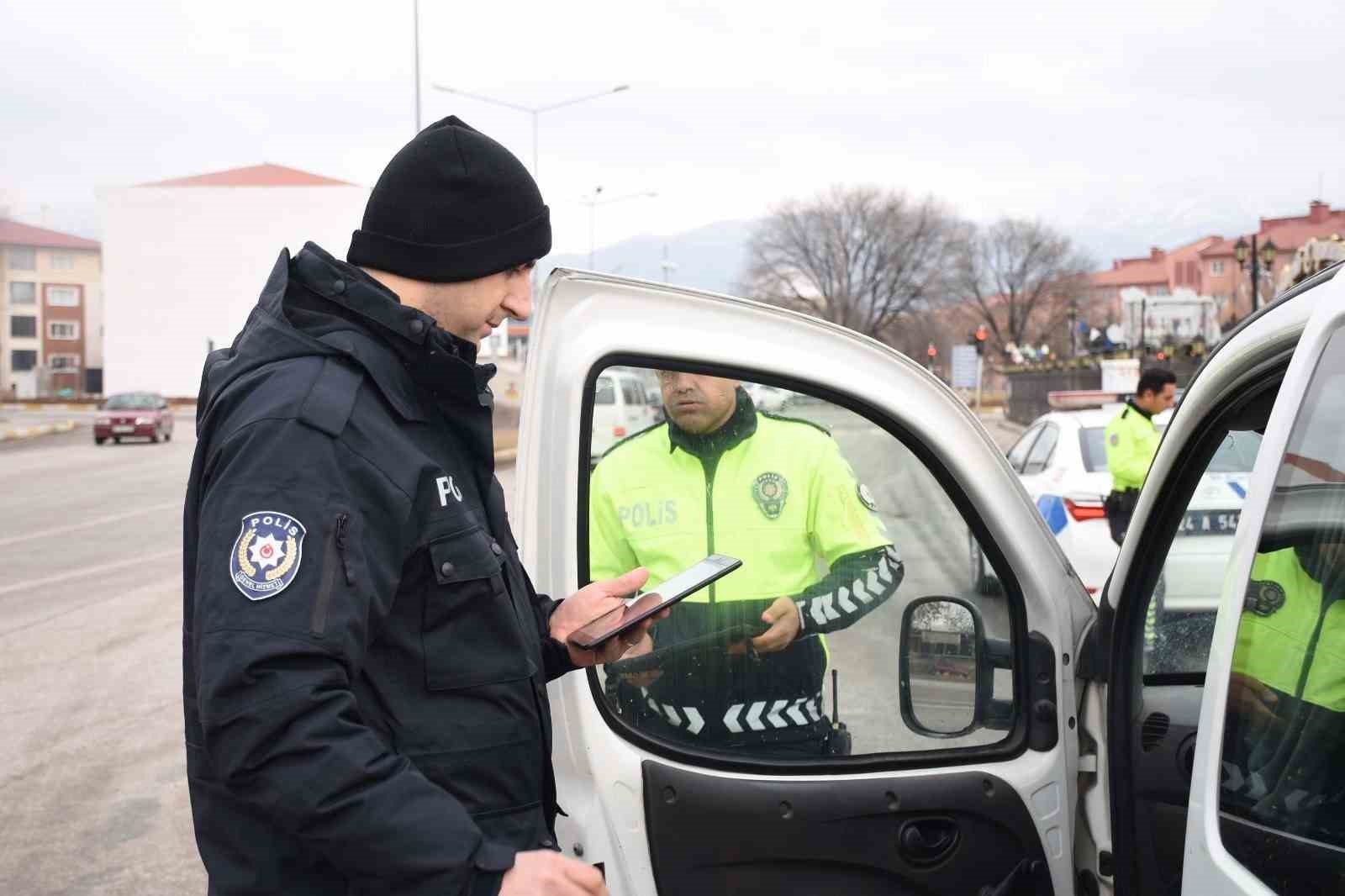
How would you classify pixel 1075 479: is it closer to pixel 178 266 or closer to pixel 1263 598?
pixel 1263 598

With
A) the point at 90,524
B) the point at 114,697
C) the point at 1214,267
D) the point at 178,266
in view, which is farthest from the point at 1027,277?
the point at 114,697

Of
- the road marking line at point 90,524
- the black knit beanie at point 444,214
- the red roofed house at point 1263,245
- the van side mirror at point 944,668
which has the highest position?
the red roofed house at point 1263,245

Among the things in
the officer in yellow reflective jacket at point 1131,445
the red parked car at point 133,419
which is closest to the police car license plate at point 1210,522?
the officer in yellow reflective jacket at point 1131,445

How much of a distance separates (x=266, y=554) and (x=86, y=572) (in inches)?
471

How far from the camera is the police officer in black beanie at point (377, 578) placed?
4.66ft

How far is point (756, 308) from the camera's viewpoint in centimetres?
213

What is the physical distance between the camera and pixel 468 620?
1627 mm

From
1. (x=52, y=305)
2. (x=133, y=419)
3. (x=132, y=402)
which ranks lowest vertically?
(x=133, y=419)

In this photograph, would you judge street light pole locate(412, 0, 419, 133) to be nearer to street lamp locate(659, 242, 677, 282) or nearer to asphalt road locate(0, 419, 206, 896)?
street lamp locate(659, 242, 677, 282)

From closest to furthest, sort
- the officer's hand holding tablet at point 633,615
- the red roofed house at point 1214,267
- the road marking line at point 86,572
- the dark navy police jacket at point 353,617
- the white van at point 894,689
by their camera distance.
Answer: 1. the dark navy police jacket at point 353,617
2. the officer's hand holding tablet at point 633,615
3. the white van at point 894,689
4. the road marking line at point 86,572
5. the red roofed house at point 1214,267

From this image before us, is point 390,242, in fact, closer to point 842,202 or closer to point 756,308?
point 756,308

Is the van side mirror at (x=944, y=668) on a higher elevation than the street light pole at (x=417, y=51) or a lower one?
lower

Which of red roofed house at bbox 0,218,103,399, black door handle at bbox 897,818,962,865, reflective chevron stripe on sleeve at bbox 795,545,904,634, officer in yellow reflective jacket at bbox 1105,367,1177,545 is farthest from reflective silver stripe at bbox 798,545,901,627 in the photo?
red roofed house at bbox 0,218,103,399

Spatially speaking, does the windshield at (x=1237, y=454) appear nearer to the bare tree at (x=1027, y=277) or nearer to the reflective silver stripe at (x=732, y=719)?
the reflective silver stripe at (x=732, y=719)
